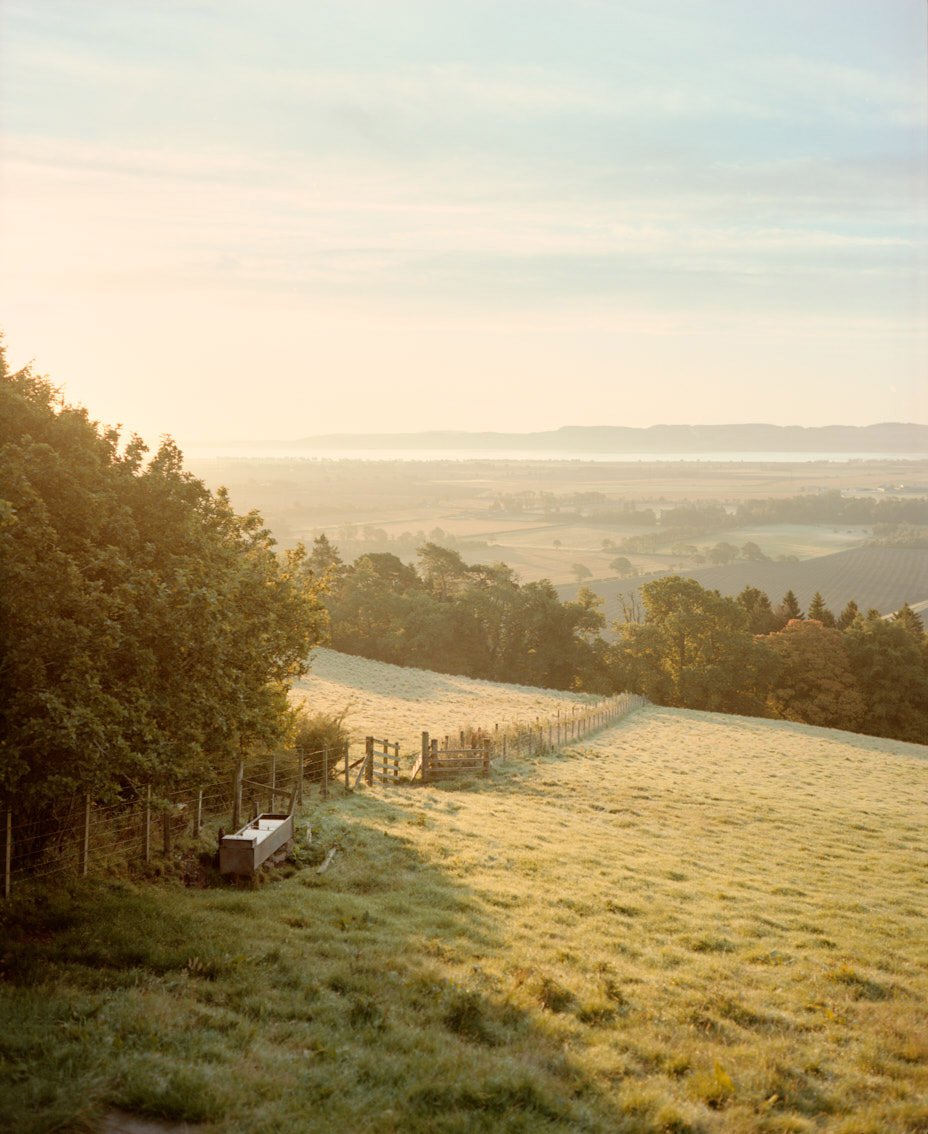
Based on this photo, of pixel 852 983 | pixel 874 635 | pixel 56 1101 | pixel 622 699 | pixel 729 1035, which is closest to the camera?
pixel 56 1101

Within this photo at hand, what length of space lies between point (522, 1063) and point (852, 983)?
22.8 feet

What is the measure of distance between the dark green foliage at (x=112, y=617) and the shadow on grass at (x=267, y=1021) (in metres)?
2.35

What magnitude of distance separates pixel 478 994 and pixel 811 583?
173m

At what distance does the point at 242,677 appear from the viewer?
52.9 ft

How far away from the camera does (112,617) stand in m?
13.7

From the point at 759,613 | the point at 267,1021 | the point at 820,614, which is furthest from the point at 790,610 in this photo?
the point at 267,1021

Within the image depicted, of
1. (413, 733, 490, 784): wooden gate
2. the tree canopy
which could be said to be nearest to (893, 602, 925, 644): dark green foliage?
the tree canopy

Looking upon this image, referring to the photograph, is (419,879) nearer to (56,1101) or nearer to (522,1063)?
(522,1063)

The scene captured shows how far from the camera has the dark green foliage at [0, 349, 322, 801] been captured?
1248cm

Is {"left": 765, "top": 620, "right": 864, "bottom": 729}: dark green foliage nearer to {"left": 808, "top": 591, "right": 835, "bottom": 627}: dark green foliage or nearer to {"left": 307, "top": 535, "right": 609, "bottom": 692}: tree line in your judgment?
{"left": 307, "top": 535, "right": 609, "bottom": 692}: tree line

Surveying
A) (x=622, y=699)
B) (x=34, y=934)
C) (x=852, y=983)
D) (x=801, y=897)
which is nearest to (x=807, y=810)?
(x=801, y=897)

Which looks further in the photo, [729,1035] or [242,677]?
[242,677]

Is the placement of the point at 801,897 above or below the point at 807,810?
above

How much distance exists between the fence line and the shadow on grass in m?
1.17
